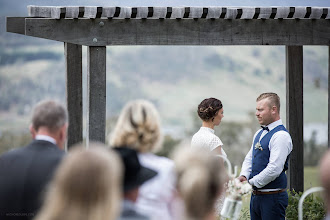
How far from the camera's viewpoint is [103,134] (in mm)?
5035

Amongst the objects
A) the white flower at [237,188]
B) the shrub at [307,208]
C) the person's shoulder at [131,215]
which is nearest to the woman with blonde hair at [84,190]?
the person's shoulder at [131,215]

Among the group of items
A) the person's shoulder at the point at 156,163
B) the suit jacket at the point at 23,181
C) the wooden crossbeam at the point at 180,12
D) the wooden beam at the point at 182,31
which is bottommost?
the suit jacket at the point at 23,181

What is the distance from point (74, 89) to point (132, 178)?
3.06 m

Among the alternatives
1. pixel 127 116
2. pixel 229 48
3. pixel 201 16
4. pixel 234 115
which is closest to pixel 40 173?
pixel 127 116

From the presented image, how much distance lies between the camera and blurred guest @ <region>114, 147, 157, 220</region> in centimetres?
252

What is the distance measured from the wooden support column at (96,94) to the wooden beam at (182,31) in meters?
0.11

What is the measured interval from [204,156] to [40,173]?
1.02 meters

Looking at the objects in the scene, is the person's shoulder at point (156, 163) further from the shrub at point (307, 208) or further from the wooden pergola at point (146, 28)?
the shrub at point (307, 208)

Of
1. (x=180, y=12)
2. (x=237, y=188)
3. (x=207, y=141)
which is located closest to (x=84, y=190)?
(x=237, y=188)

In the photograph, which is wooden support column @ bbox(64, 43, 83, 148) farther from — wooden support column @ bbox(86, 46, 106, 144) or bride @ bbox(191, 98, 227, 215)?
bride @ bbox(191, 98, 227, 215)

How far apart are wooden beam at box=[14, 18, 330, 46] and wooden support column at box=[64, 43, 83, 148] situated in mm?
538

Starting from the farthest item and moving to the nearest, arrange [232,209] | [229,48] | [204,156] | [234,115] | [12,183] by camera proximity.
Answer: [229,48]
[234,115]
[232,209]
[12,183]
[204,156]

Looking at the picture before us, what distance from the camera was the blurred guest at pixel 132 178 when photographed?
252 cm

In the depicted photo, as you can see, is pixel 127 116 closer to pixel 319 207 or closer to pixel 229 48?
pixel 319 207
